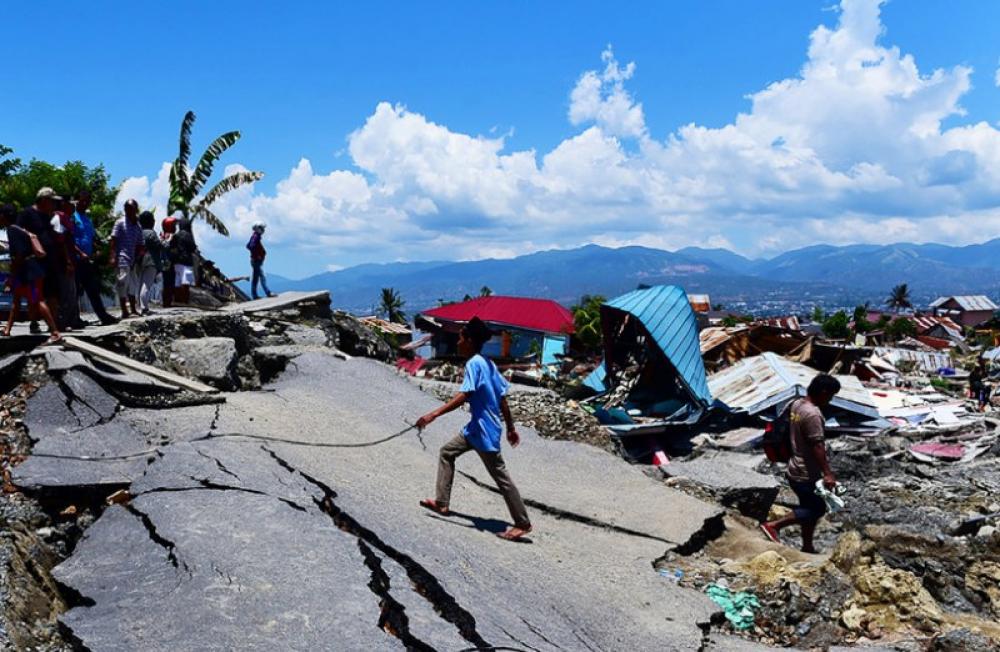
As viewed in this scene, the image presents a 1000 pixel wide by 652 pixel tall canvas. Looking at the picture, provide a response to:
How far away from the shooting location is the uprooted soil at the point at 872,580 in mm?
4758

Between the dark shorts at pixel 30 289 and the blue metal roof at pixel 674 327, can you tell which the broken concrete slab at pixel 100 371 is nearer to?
the dark shorts at pixel 30 289

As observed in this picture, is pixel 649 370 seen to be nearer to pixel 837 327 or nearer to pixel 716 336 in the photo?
→ pixel 716 336

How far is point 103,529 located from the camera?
4309 millimetres

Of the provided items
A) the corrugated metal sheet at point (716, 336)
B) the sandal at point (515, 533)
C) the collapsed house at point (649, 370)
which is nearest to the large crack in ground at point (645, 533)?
the sandal at point (515, 533)

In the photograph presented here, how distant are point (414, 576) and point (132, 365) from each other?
4492mm

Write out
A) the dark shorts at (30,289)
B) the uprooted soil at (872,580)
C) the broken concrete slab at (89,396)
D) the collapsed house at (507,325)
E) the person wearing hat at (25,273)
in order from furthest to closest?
1. the collapsed house at (507,325)
2. the dark shorts at (30,289)
3. the person wearing hat at (25,273)
4. the broken concrete slab at (89,396)
5. the uprooted soil at (872,580)

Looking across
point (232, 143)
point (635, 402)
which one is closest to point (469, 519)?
point (635, 402)

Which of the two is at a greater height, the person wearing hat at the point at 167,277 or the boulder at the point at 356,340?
the person wearing hat at the point at 167,277

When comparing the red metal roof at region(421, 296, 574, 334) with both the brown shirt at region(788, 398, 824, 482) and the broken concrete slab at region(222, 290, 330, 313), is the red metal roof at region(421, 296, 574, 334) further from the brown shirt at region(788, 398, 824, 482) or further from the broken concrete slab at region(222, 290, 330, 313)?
the brown shirt at region(788, 398, 824, 482)

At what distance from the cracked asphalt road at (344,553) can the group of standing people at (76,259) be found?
2183 mm

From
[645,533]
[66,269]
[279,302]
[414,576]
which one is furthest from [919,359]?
[414,576]

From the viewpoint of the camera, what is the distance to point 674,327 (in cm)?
1547

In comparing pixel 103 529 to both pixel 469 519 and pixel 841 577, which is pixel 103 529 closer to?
pixel 469 519

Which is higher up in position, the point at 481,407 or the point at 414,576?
the point at 481,407
